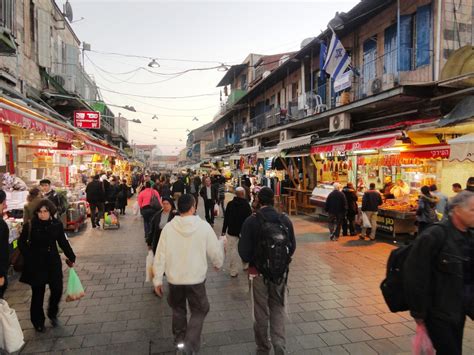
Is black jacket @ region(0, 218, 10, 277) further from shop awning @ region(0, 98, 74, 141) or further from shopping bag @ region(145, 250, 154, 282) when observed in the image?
shop awning @ region(0, 98, 74, 141)

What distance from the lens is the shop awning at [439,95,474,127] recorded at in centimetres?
766

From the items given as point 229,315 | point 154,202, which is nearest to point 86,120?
point 154,202

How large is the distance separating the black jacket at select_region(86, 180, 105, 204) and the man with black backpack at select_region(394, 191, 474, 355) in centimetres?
1088

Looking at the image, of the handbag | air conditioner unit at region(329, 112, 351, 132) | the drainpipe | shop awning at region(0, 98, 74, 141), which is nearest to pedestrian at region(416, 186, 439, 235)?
the drainpipe

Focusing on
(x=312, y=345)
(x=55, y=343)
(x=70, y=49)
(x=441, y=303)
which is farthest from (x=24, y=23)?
(x=441, y=303)

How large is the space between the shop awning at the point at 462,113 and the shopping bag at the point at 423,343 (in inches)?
259

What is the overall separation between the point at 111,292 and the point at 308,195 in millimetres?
11340

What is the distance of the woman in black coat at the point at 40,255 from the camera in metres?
4.25

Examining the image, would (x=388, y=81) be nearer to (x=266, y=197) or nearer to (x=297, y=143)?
(x=297, y=143)

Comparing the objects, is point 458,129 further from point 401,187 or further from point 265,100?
point 265,100

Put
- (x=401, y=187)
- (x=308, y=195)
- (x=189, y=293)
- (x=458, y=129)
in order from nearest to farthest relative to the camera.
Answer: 1. (x=189, y=293)
2. (x=458, y=129)
3. (x=401, y=187)
4. (x=308, y=195)

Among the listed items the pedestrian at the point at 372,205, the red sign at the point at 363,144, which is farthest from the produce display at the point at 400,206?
the red sign at the point at 363,144

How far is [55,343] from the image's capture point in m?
4.05

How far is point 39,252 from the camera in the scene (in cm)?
429
